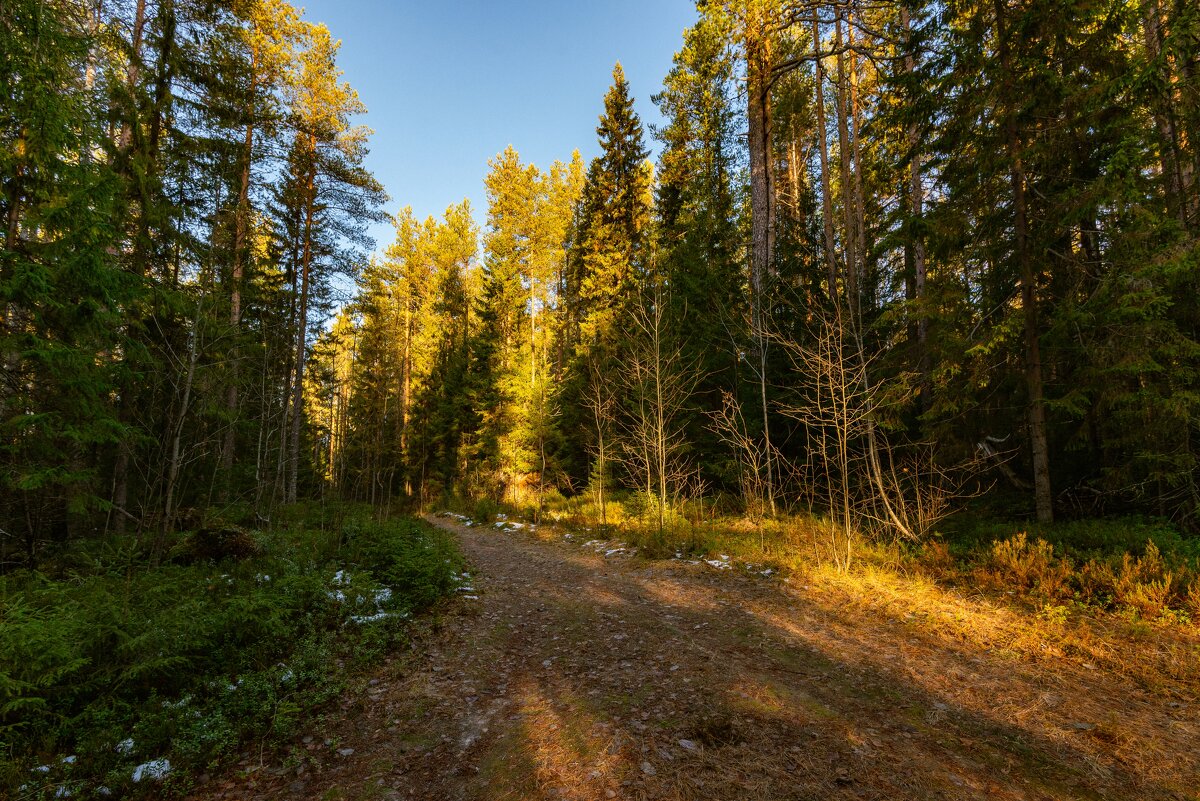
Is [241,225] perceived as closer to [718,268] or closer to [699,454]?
[718,268]

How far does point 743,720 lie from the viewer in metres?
3.77

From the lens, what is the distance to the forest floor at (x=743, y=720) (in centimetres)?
307

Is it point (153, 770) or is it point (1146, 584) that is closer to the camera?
point (153, 770)

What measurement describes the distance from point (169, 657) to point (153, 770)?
3.85 ft

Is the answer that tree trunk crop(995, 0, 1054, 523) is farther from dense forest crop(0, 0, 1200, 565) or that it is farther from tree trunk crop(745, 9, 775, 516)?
tree trunk crop(745, 9, 775, 516)

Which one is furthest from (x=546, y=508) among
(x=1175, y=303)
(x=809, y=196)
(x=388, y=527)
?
(x=1175, y=303)

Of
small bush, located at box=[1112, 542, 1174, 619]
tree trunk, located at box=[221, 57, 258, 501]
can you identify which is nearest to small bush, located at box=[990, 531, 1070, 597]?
small bush, located at box=[1112, 542, 1174, 619]

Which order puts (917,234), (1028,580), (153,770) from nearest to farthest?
(153,770)
(1028,580)
(917,234)

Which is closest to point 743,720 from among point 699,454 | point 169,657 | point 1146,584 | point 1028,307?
point 169,657

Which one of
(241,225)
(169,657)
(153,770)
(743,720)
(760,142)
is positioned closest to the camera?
(153,770)

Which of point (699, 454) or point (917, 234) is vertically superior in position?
point (917, 234)

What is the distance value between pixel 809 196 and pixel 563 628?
1704cm

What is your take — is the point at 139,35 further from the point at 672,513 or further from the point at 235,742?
the point at 672,513

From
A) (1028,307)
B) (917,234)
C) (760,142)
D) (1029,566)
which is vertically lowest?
(1029,566)
